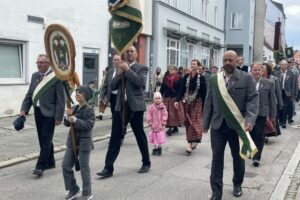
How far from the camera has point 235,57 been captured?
18.3 ft

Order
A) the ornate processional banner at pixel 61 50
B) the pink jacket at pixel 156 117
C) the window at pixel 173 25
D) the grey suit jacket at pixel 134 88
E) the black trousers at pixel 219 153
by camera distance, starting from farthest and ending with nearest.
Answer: the window at pixel 173 25 < the pink jacket at pixel 156 117 < the grey suit jacket at pixel 134 88 < the black trousers at pixel 219 153 < the ornate processional banner at pixel 61 50

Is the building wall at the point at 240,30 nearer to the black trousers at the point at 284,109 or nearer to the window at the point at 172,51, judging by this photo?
the window at the point at 172,51

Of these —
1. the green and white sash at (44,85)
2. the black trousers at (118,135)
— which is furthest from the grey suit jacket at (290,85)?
the green and white sash at (44,85)

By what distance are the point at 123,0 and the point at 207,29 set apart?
2723 centimetres

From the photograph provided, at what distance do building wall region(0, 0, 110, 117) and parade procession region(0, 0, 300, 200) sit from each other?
1.7 inches

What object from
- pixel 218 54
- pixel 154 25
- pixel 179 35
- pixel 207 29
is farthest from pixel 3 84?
pixel 218 54

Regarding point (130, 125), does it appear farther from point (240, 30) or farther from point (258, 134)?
point (240, 30)

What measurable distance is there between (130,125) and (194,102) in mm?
2340

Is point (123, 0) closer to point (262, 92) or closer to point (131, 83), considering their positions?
point (131, 83)

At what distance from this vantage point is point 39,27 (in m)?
14.0

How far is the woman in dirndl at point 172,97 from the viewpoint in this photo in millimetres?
10789

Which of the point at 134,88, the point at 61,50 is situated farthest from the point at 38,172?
the point at 61,50

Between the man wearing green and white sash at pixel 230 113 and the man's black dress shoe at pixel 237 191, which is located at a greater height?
the man wearing green and white sash at pixel 230 113

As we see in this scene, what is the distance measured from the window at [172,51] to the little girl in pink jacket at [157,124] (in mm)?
15881
